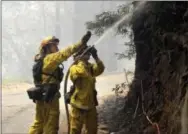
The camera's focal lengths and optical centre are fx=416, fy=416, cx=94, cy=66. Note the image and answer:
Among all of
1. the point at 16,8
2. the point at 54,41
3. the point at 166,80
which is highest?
the point at 16,8

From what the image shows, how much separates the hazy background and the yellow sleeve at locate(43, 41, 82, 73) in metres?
32.0

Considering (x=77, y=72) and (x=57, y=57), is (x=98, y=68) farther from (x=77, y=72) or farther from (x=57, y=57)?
(x=57, y=57)

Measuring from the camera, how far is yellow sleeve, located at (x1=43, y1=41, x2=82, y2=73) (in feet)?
22.2

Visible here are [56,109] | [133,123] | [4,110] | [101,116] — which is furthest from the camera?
[4,110]

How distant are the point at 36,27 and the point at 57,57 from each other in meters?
38.7

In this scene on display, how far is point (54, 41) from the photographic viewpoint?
746cm

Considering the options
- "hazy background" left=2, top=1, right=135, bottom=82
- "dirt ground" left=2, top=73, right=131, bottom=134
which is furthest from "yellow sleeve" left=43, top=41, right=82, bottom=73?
"hazy background" left=2, top=1, right=135, bottom=82

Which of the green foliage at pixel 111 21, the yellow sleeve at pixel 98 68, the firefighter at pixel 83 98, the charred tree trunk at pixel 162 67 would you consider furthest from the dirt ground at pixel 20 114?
the green foliage at pixel 111 21

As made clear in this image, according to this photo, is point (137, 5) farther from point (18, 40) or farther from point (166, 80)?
point (18, 40)

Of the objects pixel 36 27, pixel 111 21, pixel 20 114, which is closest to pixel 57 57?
pixel 111 21

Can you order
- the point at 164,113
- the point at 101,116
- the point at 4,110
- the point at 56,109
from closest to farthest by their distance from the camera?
the point at 164,113
the point at 56,109
the point at 101,116
the point at 4,110

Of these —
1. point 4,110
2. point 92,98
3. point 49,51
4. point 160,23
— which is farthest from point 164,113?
point 4,110

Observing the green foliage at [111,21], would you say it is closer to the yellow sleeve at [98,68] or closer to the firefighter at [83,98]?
the yellow sleeve at [98,68]

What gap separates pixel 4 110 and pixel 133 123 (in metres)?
6.46
